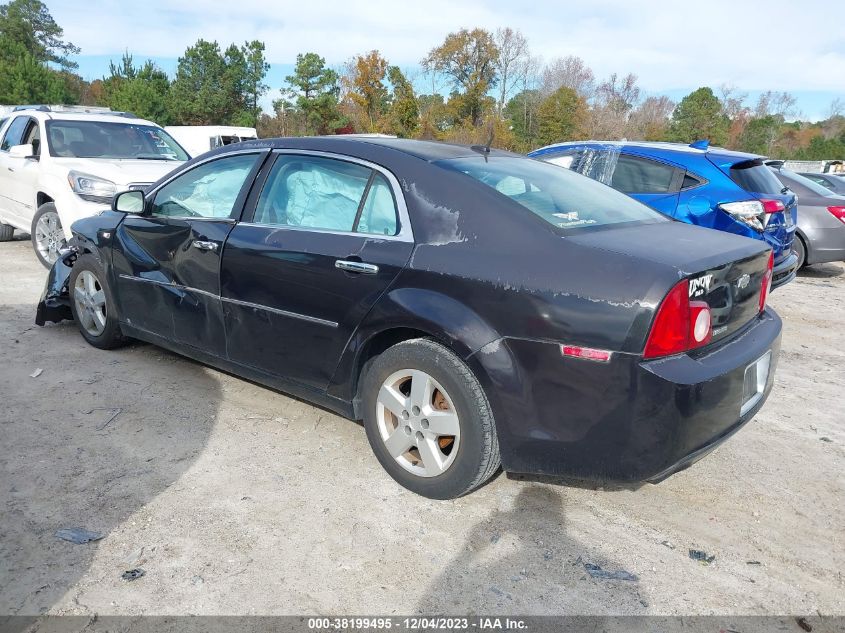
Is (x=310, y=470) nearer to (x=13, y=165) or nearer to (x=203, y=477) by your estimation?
(x=203, y=477)

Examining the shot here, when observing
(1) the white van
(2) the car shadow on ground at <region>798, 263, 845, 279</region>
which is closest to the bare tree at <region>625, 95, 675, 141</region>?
(1) the white van

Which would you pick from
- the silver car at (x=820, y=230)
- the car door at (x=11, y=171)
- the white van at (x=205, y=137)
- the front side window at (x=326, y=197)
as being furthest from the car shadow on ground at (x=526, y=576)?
the white van at (x=205, y=137)

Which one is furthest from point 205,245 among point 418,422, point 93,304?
point 418,422

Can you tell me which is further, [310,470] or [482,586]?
[310,470]

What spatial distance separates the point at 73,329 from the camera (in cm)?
557

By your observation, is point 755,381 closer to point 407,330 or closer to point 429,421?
point 429,421

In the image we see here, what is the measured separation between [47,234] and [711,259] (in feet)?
24.6

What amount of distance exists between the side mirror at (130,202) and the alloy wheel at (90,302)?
655 mm

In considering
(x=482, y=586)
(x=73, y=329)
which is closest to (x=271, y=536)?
(x=482, y=586)

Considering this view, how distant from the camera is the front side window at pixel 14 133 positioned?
8.51m

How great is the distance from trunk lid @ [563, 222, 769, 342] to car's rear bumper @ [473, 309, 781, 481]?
183 millimetres

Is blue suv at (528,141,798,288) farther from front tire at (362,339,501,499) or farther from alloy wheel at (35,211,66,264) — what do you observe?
alloy wheel at (35,211,66,264)

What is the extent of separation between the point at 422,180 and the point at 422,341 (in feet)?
2.53

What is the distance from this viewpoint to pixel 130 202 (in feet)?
14.7
